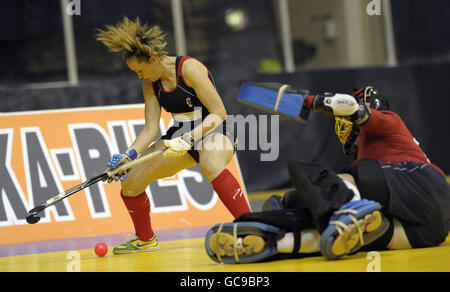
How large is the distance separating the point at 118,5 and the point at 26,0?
1.18 meters

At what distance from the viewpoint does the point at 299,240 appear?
324 cm

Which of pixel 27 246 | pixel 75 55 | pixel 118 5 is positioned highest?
pixel 118 5

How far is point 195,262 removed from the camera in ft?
11.0

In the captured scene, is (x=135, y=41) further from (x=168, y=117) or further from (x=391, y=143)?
(x=168, y=117)

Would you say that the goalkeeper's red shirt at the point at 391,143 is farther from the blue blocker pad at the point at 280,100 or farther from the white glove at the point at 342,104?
the blue blocker pad at the point at 280,100

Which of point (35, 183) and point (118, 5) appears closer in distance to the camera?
point (35, 183)

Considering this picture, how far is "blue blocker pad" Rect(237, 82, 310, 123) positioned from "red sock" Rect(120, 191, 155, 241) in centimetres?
116

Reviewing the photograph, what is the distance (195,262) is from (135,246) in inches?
35.3

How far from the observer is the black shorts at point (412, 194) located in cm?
328

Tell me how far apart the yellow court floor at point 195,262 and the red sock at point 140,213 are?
16 cm

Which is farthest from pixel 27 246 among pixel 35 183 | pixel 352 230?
pixel 352 230
